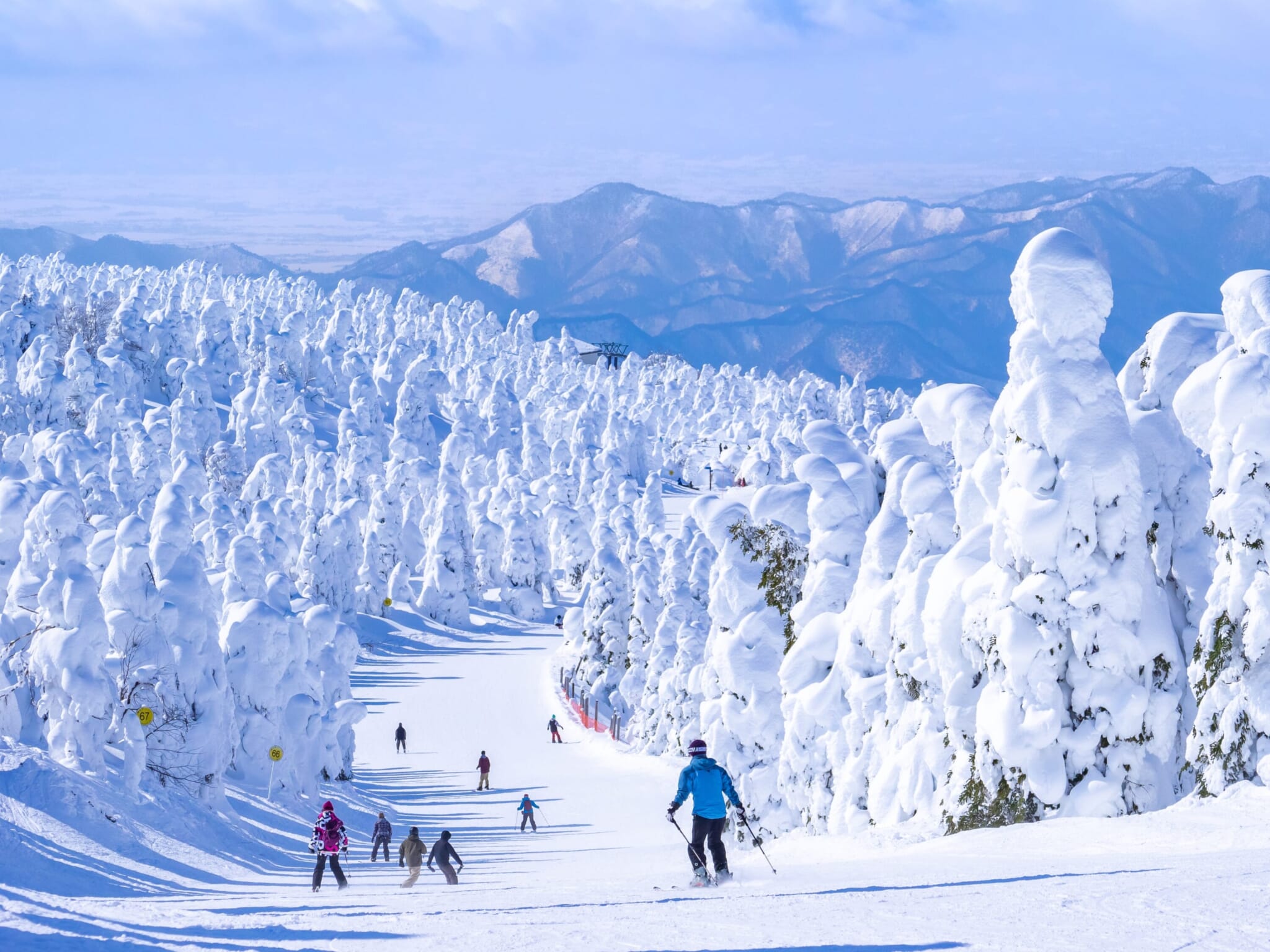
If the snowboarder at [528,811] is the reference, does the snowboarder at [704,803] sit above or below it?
above

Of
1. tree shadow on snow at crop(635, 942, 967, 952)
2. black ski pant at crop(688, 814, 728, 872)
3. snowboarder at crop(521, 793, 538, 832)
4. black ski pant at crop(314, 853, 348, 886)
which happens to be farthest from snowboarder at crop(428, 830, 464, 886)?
snowboarder at crop(521, 793, 538, 832)

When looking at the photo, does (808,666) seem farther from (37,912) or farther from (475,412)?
(475,412)

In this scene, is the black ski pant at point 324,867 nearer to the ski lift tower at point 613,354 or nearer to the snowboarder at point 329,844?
the snowboarder at point 329,844

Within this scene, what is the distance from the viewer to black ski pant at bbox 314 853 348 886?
50.6ft

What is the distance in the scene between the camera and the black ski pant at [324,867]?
15422 millimetres

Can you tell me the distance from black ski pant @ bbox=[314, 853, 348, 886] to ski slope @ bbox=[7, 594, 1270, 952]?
0.54ft

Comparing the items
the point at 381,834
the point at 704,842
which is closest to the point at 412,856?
the point at 381,834

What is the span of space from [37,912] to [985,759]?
9620 millimetres

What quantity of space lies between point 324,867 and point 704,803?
6.60m

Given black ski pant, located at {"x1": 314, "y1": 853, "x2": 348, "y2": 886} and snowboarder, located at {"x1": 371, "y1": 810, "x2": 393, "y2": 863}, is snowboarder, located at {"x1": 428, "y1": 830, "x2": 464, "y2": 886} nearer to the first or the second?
black ski pant, located at {"x1": 314, "y1": 853, "x2": 348, "y2": 886}

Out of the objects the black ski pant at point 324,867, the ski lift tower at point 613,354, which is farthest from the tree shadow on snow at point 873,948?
the ski lift tower at point 613,354

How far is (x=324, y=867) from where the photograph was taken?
15.9 metres

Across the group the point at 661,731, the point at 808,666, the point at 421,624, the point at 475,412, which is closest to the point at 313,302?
the point at 475,412

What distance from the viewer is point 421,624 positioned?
221 ft
